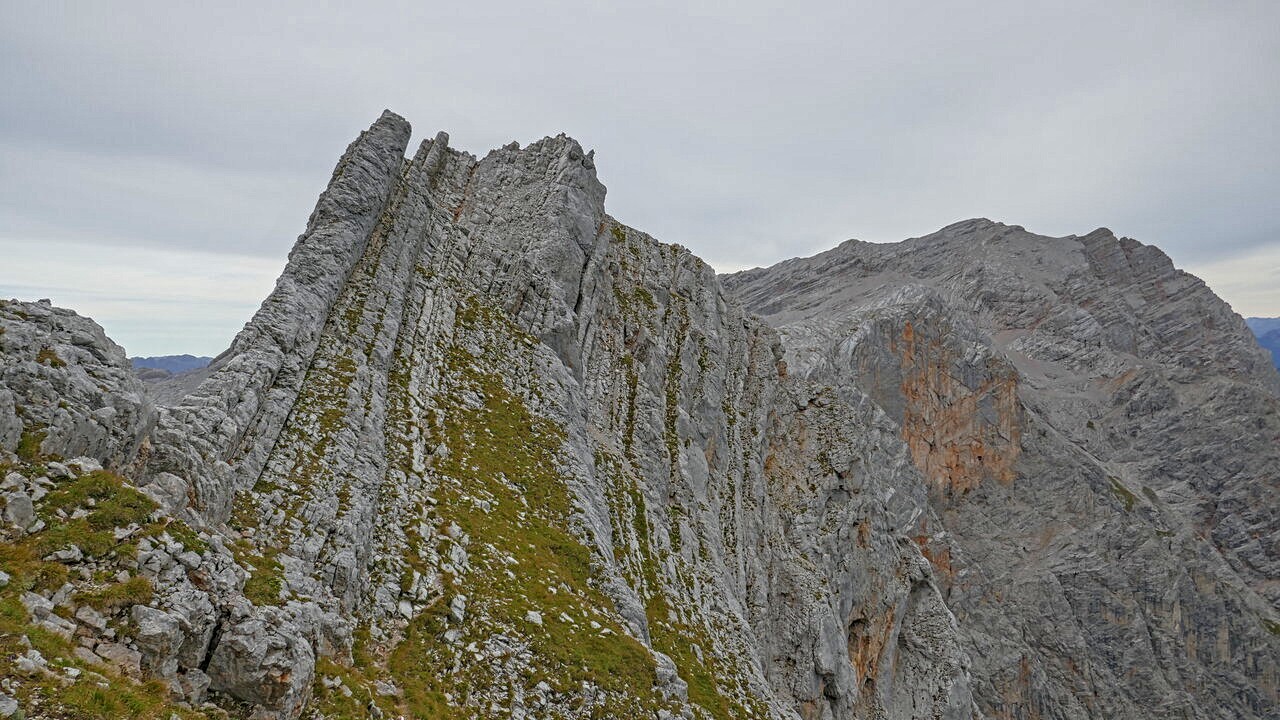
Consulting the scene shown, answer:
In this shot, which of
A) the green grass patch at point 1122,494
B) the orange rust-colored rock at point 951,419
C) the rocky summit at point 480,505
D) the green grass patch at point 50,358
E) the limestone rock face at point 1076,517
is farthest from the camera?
the green grass patch at point 1122,494

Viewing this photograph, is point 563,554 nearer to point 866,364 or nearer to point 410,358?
point 410,358

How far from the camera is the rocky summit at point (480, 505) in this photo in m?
11.7

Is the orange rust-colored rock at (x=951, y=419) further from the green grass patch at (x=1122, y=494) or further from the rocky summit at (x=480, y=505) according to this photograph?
the green grass patch at (x=1122, y=494)

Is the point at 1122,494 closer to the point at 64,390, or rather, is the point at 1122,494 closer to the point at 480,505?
the point at 480,505

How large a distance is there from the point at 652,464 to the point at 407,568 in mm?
21583

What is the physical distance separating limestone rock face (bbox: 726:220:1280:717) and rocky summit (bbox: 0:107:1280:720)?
165cm

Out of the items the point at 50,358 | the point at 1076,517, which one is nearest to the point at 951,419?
the point at 1076,517

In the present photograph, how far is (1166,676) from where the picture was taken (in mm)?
105562

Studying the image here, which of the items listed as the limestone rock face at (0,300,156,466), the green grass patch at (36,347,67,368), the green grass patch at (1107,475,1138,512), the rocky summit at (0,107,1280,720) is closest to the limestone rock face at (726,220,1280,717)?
the green grass patch at (1107,475,1138,512)

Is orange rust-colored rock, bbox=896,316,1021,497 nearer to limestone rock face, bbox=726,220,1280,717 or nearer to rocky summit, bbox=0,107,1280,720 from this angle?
limestone rock face, bbox=726,220,1280,717

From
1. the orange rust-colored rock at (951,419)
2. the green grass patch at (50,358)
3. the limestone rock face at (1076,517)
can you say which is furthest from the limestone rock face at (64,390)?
the orange rust-colored rock at (951,419)

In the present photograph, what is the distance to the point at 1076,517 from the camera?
11650 centimetres

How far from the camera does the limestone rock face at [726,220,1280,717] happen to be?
96.1 meters

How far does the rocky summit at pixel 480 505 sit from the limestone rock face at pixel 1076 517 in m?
1.65
